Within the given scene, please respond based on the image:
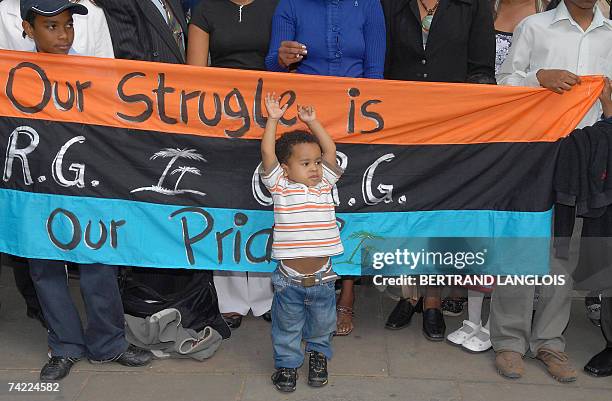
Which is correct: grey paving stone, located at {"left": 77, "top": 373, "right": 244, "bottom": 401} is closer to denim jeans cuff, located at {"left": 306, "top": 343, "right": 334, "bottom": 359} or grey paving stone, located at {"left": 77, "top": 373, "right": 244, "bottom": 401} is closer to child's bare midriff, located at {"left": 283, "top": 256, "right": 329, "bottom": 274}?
denim jeans cuff, located at {"left": 306, "top": 343, "right": 334, "bottom": 359}

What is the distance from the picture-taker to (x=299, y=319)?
14.9ft

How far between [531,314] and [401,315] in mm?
863

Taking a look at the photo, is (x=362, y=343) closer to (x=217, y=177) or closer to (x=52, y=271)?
(x=217, y=177)

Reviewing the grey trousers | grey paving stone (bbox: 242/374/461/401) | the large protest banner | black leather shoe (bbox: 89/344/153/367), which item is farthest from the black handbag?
the grey trousers

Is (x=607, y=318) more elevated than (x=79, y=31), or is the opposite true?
(x=79, y=31)

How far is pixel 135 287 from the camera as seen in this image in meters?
5.04

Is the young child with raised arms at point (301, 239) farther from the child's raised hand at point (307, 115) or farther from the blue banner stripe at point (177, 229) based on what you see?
the blue banner stripe at point (177, 229)

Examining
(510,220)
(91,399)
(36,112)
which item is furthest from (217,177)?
(510,220)

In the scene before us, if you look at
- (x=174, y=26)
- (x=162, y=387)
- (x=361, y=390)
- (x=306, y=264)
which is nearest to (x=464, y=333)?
(x=361, y=390)

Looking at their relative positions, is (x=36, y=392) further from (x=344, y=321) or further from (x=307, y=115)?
(x=307, y=115)

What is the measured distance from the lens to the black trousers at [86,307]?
15.3 feet

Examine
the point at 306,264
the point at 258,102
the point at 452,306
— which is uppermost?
the point at 258,102

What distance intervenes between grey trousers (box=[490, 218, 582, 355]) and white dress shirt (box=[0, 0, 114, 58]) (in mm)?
2623

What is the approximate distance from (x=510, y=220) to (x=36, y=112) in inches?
105
